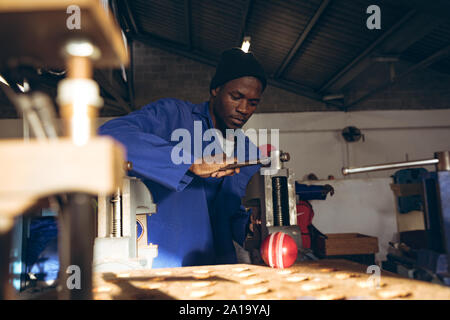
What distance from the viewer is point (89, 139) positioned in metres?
0.49

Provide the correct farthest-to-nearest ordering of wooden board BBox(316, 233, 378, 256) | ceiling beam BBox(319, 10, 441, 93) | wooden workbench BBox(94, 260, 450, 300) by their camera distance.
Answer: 1. ceiling beam BBox(319, 10, 441, 93)
2. wooden board BBox(316, 233, 378, 256)
3. wooden workbench BBox(94, 260, 450, 300)

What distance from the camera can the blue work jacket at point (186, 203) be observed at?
1.75 metres

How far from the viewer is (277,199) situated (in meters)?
1.85

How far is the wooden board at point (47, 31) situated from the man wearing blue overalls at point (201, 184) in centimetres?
101

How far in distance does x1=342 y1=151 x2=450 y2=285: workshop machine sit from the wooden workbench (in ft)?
0.52

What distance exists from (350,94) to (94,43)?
7.69m

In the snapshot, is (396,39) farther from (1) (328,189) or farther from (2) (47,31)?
(2) (47,31)

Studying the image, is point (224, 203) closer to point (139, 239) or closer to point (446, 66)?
point (139, 239)

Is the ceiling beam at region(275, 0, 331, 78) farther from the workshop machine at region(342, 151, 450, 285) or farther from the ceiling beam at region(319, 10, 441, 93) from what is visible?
the workshop machine at region(342, 151, 450, 285)

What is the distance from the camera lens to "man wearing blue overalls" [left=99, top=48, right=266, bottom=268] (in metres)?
1.89

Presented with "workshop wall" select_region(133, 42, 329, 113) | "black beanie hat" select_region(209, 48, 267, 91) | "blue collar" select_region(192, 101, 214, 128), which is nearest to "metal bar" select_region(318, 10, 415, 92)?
"workshop wall" select_region(133, 42, 329, 113)

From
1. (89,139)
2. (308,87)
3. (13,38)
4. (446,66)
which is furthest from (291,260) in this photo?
(446,66)

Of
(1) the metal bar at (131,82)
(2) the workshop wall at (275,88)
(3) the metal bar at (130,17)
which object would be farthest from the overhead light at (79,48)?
(2) the workshop wall at (275,88)

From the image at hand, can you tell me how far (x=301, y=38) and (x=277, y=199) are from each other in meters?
A: 4.50
